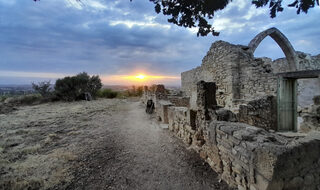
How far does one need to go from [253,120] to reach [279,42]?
525 centimetres

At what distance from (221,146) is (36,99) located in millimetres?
18602

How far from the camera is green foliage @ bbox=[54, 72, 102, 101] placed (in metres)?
15.6

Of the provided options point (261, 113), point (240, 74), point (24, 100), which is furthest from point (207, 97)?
point (24, 100)

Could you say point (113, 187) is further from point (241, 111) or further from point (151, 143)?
point (241, 111)

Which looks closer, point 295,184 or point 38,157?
point 295,184

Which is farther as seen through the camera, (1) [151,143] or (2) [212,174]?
(1) [151,143]

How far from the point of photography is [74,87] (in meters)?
16.3

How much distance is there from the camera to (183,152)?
3.50 meters

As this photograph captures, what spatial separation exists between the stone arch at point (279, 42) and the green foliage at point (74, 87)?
17.4 m

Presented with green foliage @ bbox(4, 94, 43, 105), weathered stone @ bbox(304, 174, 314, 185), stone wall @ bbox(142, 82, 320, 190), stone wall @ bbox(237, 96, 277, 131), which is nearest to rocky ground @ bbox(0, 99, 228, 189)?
stone wall @ bbox(142, 82, 320, 190)

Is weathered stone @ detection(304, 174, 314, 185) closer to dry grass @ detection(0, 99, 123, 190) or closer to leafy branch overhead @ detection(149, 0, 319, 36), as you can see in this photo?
leafy branch overhead @ detection(149, 0, 319, 36)

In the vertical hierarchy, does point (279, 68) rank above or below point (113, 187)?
above

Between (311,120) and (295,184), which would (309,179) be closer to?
(295,184)

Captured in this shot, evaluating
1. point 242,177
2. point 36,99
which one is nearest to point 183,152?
point 242,177
